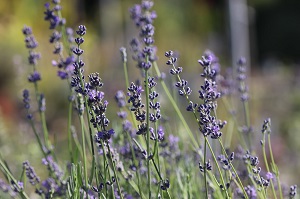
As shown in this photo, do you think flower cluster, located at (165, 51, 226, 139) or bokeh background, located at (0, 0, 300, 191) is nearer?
flower cluster, located at (165, 51, 226, 139)

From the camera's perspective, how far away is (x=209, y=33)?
1642 cm

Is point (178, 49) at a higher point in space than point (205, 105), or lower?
higher

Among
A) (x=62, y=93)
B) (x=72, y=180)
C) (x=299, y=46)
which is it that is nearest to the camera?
(x=72, y=180)

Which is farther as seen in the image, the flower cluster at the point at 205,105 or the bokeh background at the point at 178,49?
→ the bokeh background at the point at 178,49

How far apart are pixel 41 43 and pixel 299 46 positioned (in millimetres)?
10022

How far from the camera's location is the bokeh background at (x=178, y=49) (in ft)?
23.1

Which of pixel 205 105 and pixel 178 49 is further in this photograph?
pixel 178 49

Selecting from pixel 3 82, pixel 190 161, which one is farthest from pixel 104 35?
pixel 190 161

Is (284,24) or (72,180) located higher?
(284,24)

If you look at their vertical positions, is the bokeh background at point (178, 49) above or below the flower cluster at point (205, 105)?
above

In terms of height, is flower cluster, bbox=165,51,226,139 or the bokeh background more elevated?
the bokeh background

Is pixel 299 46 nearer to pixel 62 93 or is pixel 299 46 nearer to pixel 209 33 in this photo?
pixel 209 33

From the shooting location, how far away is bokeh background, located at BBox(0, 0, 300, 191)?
23.1ft

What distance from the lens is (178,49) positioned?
13797mm
